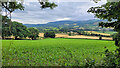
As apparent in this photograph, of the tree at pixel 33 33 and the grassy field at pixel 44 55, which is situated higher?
the tree at pixel 33 33

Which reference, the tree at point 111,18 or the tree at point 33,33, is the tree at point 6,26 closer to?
the tree at point 33,33

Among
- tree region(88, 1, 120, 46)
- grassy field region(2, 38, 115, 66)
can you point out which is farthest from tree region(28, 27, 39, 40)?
tree region(88, 1, 120, 46)

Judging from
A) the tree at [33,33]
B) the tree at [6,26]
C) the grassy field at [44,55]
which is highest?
the tree at [6,26]

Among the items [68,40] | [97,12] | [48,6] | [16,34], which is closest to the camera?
[97,12]

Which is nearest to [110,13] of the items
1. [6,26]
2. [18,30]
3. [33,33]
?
[6,26]

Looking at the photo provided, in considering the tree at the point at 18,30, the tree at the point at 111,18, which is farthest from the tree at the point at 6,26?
the tree at the point at 111,18

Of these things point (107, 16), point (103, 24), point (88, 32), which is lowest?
point (88, 32)

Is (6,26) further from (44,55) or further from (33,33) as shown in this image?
(44,55)

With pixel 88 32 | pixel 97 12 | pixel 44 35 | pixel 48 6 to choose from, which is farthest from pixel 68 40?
pixel 97 12

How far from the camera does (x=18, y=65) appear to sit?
3.08m

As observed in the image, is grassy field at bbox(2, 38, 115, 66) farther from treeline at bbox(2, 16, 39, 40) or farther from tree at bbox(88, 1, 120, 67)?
tree at bbox(88, 1, 120, 67)

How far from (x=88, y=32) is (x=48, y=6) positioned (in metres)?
2.78

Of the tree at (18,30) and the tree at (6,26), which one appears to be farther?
the tree at (18,30)

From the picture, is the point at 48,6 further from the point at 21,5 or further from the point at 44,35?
the point at 44,35
